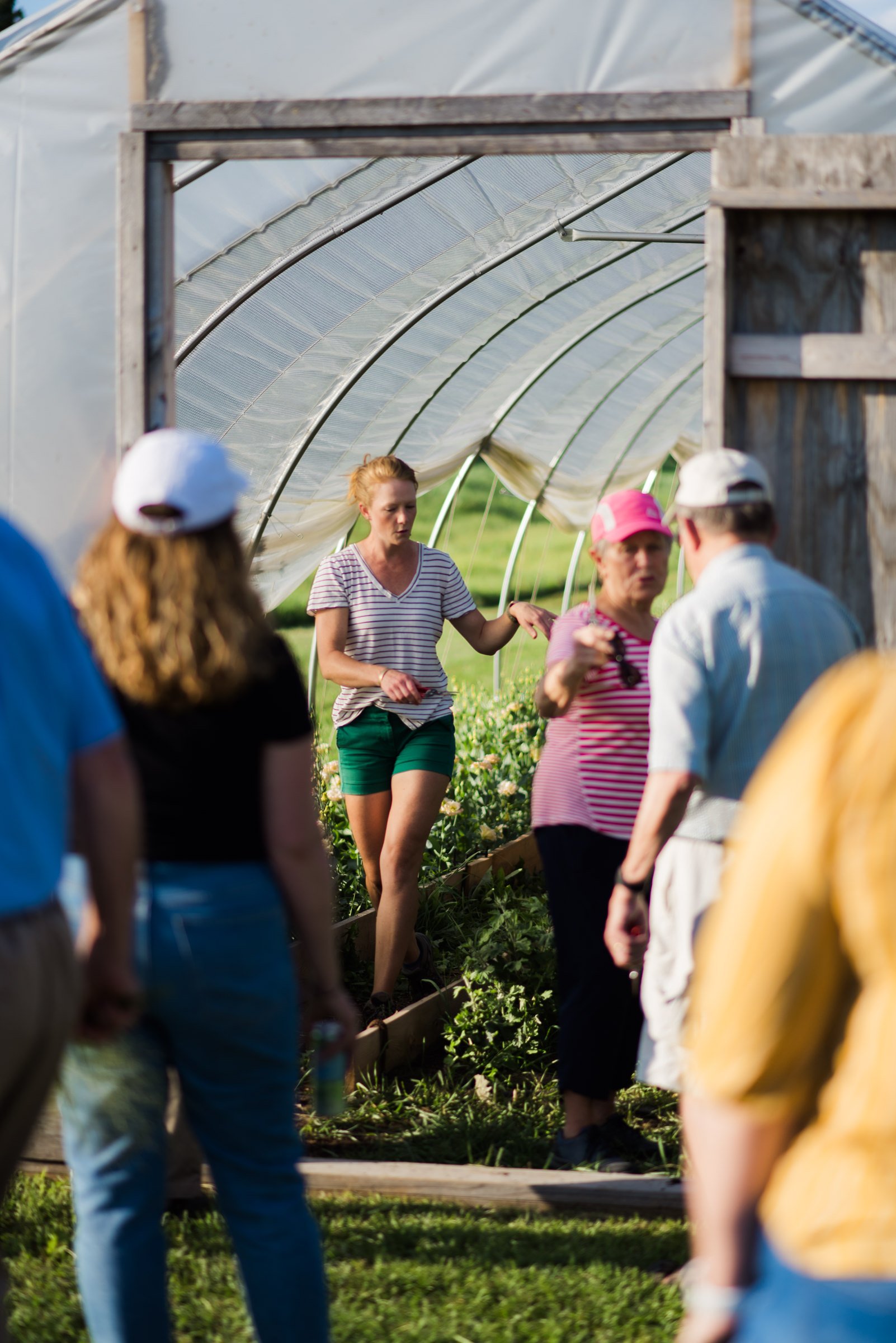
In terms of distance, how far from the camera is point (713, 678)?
2873 mm

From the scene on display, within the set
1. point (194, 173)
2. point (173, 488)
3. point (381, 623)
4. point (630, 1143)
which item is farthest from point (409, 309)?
point (173, 488)

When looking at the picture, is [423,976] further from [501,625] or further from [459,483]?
[459,483]

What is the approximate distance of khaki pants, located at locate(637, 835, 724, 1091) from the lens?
3.01 m

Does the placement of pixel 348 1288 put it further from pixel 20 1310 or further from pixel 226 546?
pixel 226 546

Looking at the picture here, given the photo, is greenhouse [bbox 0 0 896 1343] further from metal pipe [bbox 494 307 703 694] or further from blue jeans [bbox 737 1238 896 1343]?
metal pipe [bbox 494 307 703 694]

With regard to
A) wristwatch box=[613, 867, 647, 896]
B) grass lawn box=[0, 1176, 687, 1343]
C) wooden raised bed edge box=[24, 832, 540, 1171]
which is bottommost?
grass lawn box=[0, 1176, 687, 1343]

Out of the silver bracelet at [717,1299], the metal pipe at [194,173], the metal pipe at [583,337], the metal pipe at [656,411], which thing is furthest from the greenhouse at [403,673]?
the metal pipe at [656,411]

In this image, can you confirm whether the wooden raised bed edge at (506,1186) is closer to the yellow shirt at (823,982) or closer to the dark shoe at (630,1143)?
the dark shoe at (630,1143)

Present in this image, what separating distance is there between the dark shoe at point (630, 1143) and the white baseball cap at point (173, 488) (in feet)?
7.91

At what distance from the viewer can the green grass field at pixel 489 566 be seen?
19594mm

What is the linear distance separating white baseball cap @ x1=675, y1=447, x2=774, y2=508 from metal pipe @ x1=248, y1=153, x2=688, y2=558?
365 centimetres

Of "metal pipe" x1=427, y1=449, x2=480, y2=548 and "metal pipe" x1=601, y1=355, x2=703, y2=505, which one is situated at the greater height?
"metal pipe" x1=601, y1=355, x2=703, y2=505

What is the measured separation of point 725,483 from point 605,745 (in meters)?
0.99

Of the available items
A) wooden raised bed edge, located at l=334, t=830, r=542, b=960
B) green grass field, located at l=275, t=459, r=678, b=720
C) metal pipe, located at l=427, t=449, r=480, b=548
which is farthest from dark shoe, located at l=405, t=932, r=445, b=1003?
green grass field, located at l=275, t=459, r=678, b=720
